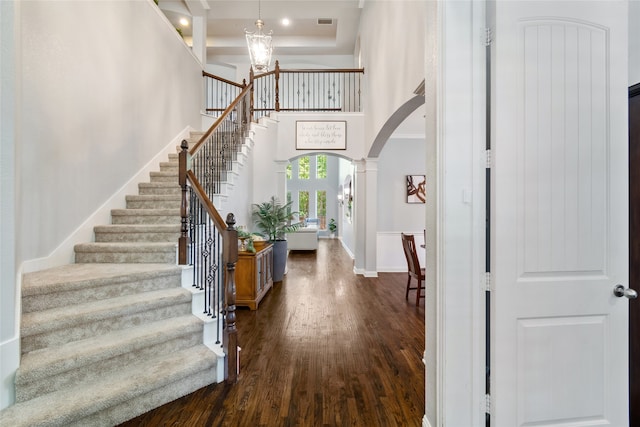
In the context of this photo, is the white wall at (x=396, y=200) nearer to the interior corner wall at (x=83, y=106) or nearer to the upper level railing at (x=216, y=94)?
the upper level railing at (x=216, y=94)

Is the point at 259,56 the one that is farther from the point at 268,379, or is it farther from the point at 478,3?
the point at 268,379

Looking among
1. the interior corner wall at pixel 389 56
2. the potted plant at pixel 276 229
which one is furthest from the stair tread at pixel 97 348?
the potted plant at pixel 276 229

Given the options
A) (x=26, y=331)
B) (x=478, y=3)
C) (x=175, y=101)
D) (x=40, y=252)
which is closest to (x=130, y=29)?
(x=175, y=101)

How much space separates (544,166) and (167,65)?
5684mm

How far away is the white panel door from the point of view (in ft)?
5.31

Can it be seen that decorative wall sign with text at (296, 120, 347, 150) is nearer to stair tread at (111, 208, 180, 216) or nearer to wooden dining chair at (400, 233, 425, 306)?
wooden dining chair at (400, 233, 425, 306)

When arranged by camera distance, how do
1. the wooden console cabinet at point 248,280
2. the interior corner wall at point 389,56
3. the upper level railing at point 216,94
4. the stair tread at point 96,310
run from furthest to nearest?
the upper level railing at point 216,94
the wooden console cabinet at point 248,280
the interior corner wall at point 389,56
the stair tread at point 96,310

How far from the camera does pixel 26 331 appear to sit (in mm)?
2010

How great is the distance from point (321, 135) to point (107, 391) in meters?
5.79

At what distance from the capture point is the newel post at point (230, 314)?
98.5 inches

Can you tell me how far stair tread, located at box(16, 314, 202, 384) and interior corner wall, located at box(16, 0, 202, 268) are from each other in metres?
0.66

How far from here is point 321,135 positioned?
6898mm

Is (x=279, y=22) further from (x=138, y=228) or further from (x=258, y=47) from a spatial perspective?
(x=138, y=228)

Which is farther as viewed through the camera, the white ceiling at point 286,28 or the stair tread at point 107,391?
the white ceiling at point 286,28
